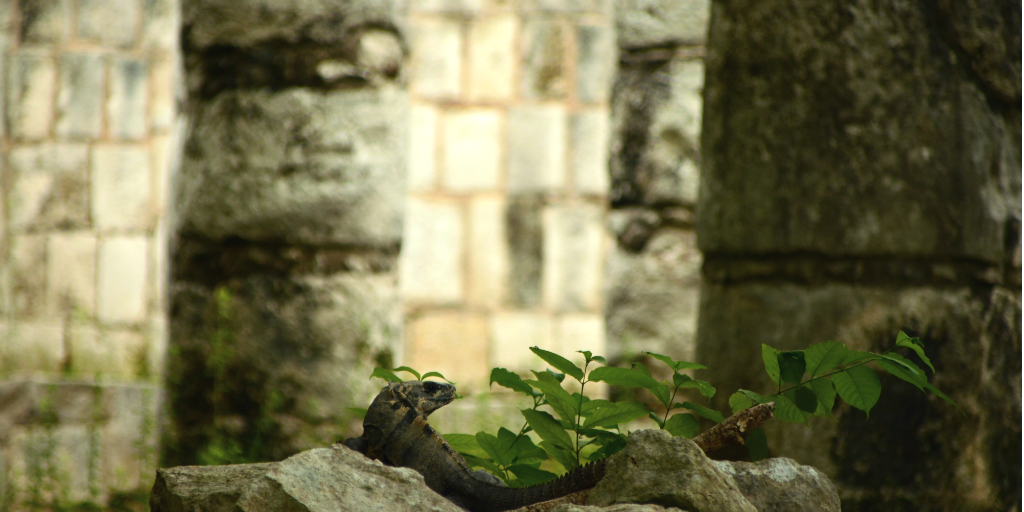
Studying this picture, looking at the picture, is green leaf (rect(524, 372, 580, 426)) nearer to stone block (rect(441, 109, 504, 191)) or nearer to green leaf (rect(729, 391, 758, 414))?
green leaf (rect(729, 391, 758, 414))

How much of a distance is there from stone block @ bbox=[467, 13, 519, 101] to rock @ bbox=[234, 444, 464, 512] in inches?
183

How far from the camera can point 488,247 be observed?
5.58 m

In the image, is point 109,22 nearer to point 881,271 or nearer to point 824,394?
point 881,271

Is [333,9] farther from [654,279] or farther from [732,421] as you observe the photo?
[732,421]

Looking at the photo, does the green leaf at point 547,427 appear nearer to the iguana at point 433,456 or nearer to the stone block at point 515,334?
the iguana at point 433,456

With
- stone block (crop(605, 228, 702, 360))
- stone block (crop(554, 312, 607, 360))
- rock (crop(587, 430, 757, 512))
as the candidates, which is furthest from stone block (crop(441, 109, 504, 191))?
rock (crop(587, 430, 757, 512))

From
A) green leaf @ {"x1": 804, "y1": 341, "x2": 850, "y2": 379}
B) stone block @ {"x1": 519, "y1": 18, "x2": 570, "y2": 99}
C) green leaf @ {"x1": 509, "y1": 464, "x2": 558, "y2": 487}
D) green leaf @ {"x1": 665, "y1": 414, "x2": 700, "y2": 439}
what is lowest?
green leaf @ {"x1": 509, "y1": 464, "x2": 558, "y2": 487}

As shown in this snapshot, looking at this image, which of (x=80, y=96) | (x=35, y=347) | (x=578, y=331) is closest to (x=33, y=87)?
(x=80, y=96)

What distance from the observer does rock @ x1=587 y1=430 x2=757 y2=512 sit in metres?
1.02

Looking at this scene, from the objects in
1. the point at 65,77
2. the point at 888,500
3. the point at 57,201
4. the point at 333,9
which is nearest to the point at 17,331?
the point at 57,201

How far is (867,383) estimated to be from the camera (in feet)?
4.01

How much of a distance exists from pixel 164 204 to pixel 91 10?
1472 millimetres

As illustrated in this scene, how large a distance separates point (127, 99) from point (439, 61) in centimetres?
229

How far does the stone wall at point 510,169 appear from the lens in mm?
5543
